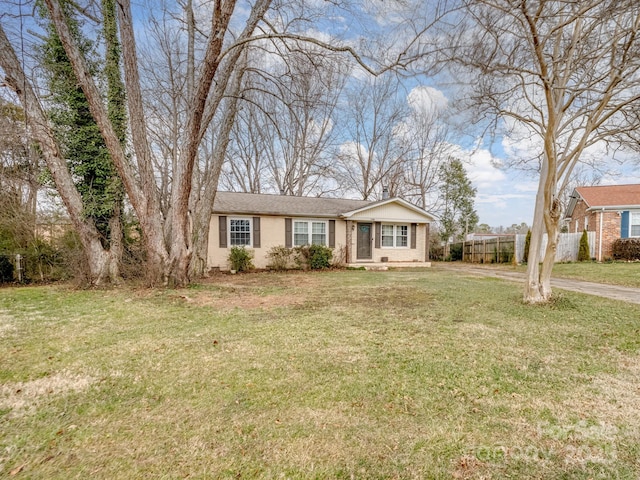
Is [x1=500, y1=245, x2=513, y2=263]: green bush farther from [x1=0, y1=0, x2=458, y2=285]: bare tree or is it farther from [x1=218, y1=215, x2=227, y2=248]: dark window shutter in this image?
[x1=218, y1=215, x2=227, y2=248]: dark window shutter

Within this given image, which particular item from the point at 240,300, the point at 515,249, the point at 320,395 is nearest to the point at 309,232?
the point at 240,300

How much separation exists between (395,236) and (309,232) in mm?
4618

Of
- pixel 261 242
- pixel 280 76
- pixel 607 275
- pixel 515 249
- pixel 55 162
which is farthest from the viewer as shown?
pixel 515 249

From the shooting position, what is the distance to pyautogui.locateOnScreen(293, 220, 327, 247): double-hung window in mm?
13734

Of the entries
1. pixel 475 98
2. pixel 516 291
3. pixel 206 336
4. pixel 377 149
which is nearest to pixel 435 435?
pixel 206 336

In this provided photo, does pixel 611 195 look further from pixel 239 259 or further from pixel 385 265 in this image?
pixel 239 259

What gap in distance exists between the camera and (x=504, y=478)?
1748 mm

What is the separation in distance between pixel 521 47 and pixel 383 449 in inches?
256

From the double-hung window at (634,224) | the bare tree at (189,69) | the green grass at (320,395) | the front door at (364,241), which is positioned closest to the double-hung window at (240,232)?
the bare tree at (189,69)

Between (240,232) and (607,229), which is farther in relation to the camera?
(607,229)

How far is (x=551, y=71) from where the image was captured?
5641mm

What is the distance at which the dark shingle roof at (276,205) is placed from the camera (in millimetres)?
12727

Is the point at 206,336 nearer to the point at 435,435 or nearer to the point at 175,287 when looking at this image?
the point at 435,435

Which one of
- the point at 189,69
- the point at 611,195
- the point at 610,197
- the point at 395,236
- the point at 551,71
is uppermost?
the point at 189,69
